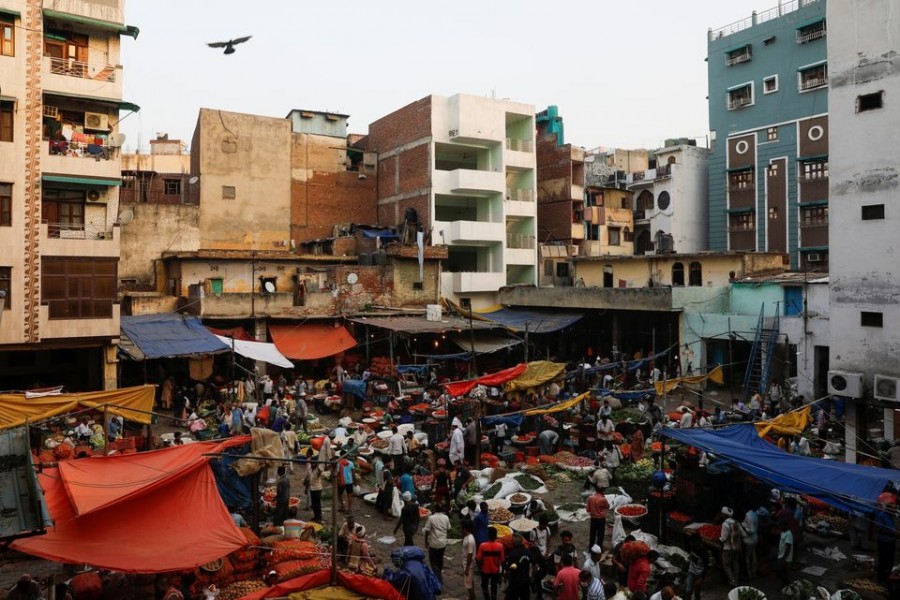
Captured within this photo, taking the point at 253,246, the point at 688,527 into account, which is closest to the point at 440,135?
the point at 253,246

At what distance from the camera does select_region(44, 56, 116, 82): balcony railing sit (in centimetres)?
2177

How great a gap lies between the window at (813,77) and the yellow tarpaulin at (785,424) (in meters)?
28.5

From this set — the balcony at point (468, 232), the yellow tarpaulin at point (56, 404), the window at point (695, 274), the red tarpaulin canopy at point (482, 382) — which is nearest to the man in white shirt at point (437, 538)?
the yellow tarpaulin at point (56, 404)

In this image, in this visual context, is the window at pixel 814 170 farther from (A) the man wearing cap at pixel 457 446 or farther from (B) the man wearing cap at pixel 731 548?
(B) the man wearing cap at pixel 731 548

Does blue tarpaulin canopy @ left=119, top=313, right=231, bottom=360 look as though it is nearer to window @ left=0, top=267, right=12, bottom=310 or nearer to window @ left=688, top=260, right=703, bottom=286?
window @ left=0, top=267, right=12, bottom=310

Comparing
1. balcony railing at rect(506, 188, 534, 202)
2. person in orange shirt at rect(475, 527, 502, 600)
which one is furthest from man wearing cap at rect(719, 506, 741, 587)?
balcony railing at rect(506, 188, 534, 202)

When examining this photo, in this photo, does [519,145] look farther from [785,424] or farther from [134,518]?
[134,518]

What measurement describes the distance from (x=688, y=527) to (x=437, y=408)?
36.7 feet

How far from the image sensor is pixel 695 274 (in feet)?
111

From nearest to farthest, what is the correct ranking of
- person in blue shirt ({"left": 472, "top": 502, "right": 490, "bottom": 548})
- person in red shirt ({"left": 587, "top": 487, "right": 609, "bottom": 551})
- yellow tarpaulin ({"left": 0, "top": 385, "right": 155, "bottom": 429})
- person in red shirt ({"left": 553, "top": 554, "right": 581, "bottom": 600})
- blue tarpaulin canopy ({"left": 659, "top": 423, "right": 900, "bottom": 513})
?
person in red shirt ({"left": 553, "top": 554, "right": 581, "bottom": 600}) → blue tarpaulin canopy ({"left": 659, "top": 423, "right": 900, "bottom": 513}) → person in blue shirt ({"left": 472, "top": 502, "right": 490, "bottom": 548}) → person in red shirt ({"left": 587, "top": 487, "right": 609, "bottom": 551}) → yellow tarpaulin ({"left": 0, "top": 385, "right": 155, "bottom": 429})

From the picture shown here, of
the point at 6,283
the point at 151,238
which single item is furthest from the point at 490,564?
the point at 151,238

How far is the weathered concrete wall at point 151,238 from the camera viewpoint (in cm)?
3150

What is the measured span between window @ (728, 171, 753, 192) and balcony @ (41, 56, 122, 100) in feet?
117

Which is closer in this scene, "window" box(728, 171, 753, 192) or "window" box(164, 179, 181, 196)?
"window" box(164, 179, 181, 196)
